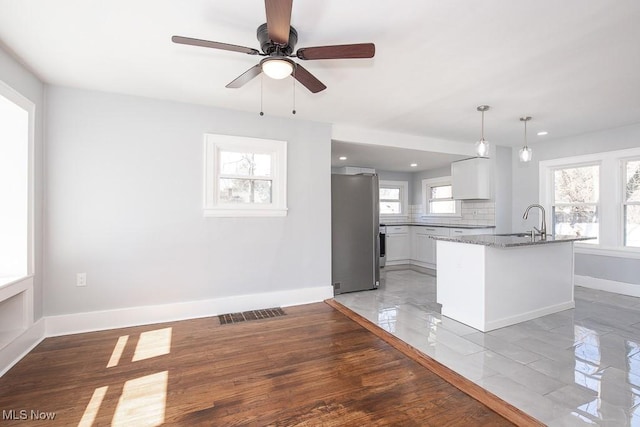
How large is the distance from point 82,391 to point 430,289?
13.2 feet

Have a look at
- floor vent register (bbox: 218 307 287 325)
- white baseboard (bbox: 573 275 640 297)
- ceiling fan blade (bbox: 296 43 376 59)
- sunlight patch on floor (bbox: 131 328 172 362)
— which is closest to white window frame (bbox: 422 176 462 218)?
white baseboard (bbox: 573 275 640 297)

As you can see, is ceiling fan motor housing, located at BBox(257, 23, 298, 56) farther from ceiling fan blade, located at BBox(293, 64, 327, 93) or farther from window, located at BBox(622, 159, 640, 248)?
window, located at BBox(622, 159, 640, 248)

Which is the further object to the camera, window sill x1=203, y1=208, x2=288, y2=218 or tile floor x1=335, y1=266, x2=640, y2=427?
window sill x1=203, y1=208, x2=288, y2=218

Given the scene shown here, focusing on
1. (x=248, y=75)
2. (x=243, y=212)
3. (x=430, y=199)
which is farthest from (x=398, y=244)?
(x=248, y=75)

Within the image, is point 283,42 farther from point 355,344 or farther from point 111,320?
point 111,320

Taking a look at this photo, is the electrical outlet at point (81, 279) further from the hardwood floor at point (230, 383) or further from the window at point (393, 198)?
the window at point (393, 198)

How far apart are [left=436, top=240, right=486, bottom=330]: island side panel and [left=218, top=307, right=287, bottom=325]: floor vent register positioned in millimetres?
1837

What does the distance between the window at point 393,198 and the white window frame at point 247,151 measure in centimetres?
382

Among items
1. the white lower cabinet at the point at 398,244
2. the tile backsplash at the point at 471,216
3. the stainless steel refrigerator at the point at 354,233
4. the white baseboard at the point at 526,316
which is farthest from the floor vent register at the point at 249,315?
the tile backsplash at the point at 471,216

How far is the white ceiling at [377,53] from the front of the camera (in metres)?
1.74

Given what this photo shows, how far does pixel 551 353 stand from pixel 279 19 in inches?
121

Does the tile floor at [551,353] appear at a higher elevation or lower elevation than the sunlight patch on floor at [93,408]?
lower

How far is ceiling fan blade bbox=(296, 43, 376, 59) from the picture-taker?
171 cm

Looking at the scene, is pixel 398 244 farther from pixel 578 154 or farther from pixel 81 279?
pixel 81 279
